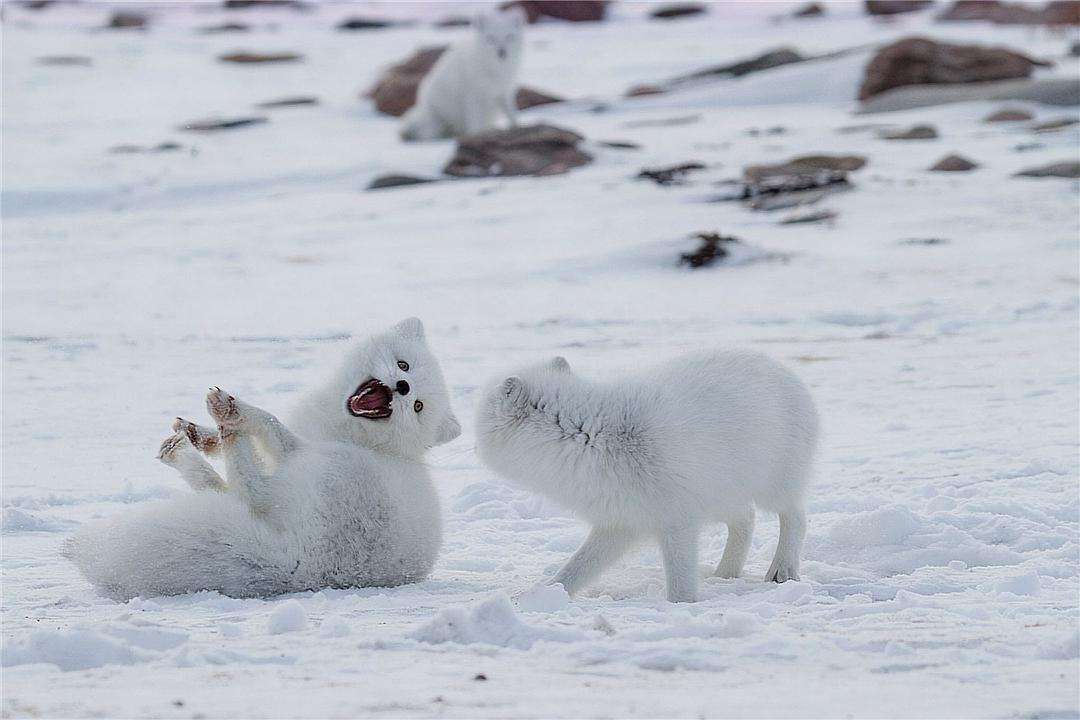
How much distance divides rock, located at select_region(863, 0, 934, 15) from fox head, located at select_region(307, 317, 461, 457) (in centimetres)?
2802

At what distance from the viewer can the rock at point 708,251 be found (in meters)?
10.2

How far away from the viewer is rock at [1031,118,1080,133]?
47.2 feet

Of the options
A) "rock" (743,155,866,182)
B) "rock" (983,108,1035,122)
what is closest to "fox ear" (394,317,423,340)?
"rock" (743,155,866,182)

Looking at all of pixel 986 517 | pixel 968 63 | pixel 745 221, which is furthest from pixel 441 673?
pixel 968 63

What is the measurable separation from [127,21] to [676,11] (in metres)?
11.9

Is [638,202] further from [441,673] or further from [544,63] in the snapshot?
[544,63]

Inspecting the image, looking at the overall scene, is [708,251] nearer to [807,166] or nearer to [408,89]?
[807,166]

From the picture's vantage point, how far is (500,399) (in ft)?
13.8

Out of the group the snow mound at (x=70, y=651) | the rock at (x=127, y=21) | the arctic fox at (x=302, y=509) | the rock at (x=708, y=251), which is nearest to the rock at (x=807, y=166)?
the rock at (x=708, y=251)

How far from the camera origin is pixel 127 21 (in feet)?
92.0

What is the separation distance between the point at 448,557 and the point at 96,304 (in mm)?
5109

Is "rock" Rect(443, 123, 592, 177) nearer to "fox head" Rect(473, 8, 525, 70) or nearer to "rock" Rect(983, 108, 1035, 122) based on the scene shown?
"fox head" Rect(473, 8, 525, 70)

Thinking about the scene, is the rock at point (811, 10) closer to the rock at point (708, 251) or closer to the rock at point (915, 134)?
the rock at point (915, 134)

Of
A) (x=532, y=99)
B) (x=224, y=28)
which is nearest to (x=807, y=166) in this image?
(x=532, y=99)
